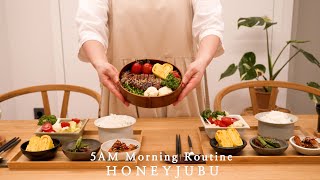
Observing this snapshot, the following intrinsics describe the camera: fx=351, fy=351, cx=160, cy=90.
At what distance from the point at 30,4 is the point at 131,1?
160 centimetres

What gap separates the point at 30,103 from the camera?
3.09 meters

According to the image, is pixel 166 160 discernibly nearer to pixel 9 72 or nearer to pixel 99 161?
pixel 99 161

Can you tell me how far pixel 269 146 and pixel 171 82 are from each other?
38 cm

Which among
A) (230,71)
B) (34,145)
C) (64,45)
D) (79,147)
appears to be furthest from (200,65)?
(64,45)

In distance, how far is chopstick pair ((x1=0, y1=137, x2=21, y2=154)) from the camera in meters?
1.21

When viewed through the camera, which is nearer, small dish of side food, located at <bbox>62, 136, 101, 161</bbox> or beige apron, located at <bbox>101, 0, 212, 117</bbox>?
small dish of side food, located at <bbox>62, 136, 101, 161</bbox>

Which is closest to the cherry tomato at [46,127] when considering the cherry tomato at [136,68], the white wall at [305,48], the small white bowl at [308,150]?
the cherry tomato at [136,68]

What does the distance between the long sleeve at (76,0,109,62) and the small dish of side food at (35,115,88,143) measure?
0.36 metres

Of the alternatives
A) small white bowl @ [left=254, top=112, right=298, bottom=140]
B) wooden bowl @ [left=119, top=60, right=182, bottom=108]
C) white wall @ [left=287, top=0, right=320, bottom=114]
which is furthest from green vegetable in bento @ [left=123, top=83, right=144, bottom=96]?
white wall @ [left=287, top=0, right=320, bottom=114]

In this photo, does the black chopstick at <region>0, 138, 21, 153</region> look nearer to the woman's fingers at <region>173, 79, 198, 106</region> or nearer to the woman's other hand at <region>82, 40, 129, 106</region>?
the woman's other hand at <region>82, 40, 129, 106</region>

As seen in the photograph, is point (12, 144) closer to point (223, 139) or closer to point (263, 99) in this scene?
point (223, 139)

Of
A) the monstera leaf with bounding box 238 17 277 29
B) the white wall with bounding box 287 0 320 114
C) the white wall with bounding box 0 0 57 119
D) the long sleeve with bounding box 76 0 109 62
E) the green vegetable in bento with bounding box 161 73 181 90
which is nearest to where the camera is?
the green vegetable in bento with bounding box 161 73 181 90

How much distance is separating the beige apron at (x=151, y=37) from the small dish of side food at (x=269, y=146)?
0.52m

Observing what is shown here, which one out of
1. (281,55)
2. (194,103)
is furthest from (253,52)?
(194,103)
